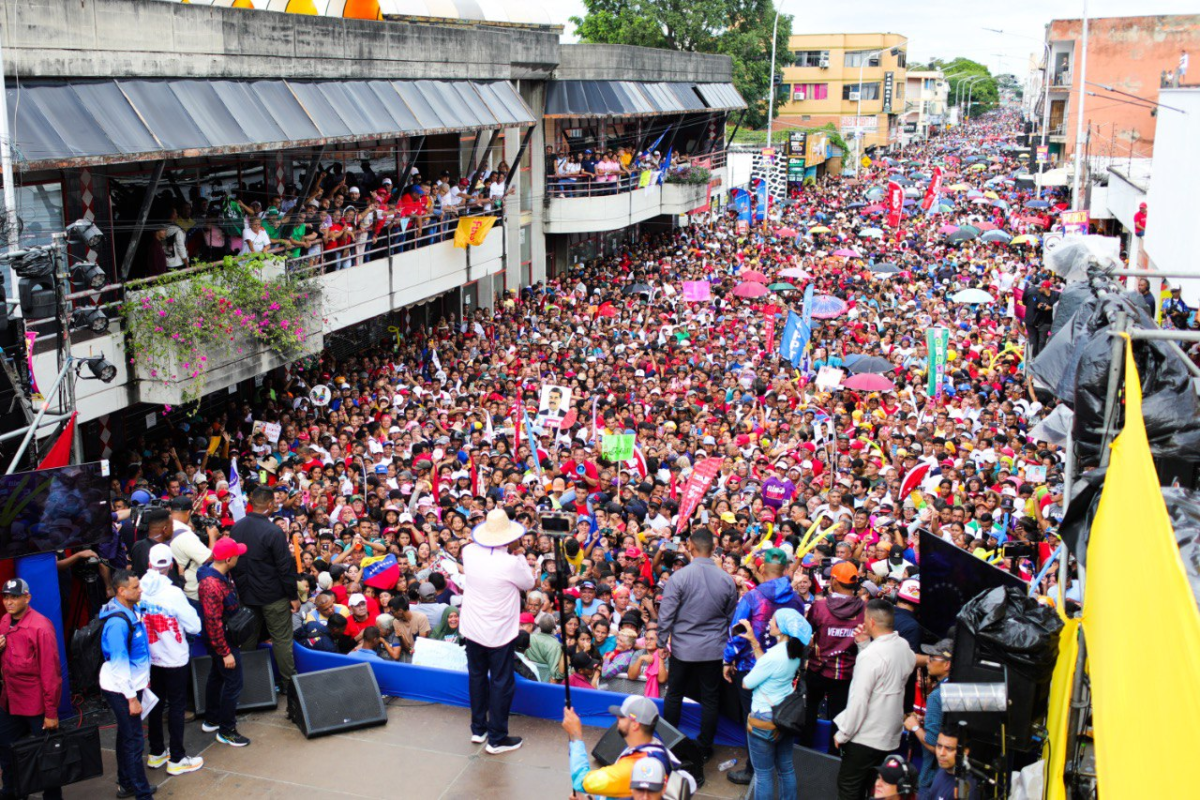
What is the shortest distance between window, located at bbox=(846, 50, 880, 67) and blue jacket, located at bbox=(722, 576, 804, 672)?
86.7 meters

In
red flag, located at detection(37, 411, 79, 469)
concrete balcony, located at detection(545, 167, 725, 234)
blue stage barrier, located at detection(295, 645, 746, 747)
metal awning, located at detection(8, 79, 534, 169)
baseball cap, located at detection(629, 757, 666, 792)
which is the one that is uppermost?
metal awning, located at detection(8, 79, 534, 169)

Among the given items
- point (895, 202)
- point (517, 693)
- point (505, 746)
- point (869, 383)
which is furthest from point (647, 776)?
point (895, 202)

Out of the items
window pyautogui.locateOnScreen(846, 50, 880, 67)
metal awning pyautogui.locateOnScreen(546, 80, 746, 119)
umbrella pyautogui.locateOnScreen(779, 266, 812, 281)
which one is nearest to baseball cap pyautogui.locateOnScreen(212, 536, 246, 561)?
umbrella pyautogui.locateOnScreen(779, 266, 812, 281)

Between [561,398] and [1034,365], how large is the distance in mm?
9202

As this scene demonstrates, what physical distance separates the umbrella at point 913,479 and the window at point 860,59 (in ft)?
267

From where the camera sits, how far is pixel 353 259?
2044cm

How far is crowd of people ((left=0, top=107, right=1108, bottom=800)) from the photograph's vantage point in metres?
7.52

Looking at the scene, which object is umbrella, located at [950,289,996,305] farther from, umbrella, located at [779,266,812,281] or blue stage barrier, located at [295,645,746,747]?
blue stage barrier, located at [295,645,746,747]

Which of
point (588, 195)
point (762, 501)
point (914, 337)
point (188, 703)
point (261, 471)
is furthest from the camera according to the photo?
point (588, 195)

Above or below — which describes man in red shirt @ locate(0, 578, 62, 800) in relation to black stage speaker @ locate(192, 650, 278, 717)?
above

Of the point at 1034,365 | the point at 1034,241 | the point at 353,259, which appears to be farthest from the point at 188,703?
the point at 1034,241

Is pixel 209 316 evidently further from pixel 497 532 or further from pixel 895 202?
pixel 895 202

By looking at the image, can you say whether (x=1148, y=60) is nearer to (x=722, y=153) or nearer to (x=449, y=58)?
(x=722, y=153)

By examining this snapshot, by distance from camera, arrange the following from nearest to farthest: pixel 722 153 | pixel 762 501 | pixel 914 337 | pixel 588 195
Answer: pixel 762 501 → pixel 914 337 → pixel 588 195 → pixel 722 153
